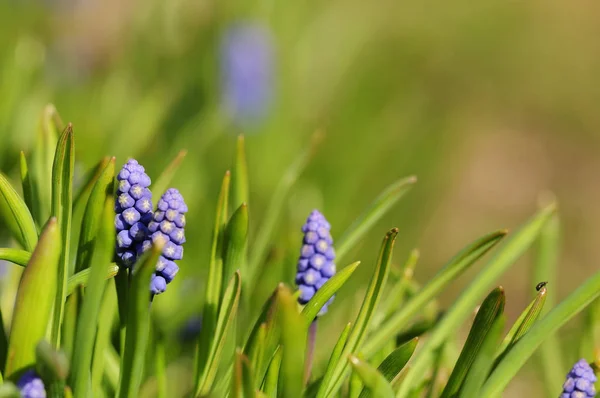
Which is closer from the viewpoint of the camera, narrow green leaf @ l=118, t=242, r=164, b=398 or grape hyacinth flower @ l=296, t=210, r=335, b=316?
narrow green leaf @ l=118, t=242, r=164, b=398

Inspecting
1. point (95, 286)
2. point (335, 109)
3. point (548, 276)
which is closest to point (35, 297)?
point (95, 286)

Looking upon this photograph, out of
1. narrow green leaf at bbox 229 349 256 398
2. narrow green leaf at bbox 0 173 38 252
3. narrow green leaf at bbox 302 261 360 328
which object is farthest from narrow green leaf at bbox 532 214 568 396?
narrow green leaf at bbox 0 173 38 252

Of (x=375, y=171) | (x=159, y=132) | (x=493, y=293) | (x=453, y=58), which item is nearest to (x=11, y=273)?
(x=493, y=293)

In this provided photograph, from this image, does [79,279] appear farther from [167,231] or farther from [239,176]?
[239,176]

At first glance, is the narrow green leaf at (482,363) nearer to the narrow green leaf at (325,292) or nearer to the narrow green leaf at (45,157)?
the narrow green leaf at (325,292)

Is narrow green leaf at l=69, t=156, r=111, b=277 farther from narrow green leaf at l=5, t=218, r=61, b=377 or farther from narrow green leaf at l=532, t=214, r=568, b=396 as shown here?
narrow green leaf at l=532, t=214, r=568, b=396

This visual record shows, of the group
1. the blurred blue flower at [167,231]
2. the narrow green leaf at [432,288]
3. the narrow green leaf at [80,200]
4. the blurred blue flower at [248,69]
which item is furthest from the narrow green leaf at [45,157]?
the blurred blue flower at [248,69]
